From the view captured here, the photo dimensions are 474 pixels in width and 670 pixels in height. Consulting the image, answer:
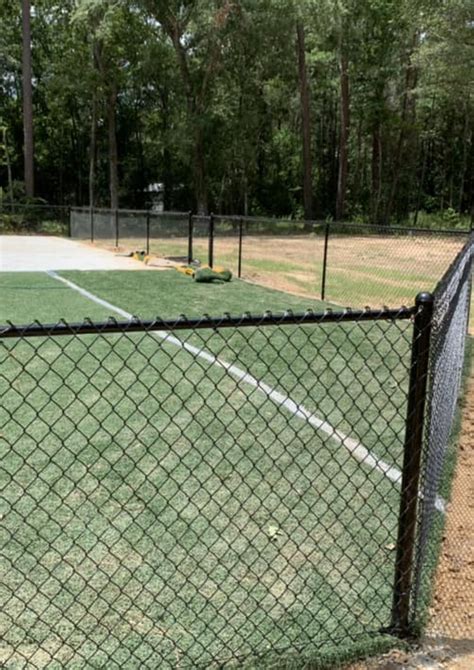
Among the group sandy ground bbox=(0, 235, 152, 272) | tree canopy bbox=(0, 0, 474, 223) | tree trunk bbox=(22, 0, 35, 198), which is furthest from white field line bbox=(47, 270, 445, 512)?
tree trunk bbox=(22, 0, 35, 198)

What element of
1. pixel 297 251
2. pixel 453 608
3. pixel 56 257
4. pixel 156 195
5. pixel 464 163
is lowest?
pixel 453 608

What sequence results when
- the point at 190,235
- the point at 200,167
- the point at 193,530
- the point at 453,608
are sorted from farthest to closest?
1. the point at 200,167
2. the point at 190,235
3. the point at 193,530
4. the point at 453,608

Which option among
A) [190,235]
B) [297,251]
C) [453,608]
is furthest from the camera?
[297,251]

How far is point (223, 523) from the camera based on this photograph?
117 inches

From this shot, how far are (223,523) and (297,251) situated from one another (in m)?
15.1

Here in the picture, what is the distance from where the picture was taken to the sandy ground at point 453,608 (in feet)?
6.76

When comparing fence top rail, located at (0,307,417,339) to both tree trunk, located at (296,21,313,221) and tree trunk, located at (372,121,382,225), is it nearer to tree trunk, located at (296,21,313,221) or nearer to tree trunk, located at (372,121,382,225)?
tree trunk, located at (296,21,313,221)

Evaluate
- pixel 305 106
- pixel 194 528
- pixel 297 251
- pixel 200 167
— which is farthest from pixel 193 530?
pixel 305 106

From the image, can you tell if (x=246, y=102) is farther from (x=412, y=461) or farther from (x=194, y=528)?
(x=412, y=461)

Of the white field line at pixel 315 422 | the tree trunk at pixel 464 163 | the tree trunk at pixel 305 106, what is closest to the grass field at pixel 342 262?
the white field line at pixel 315 422

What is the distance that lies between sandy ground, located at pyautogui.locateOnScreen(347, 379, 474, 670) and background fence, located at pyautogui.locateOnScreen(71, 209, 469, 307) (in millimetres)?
5243

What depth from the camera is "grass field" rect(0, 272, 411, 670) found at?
219 centimetres

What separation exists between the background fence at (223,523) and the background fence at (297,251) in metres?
4.85

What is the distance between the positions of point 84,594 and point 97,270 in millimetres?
10482
